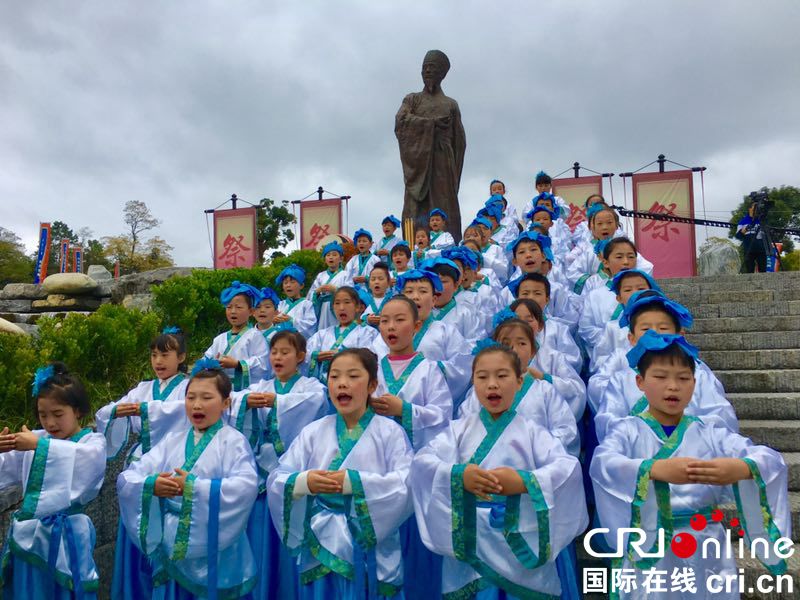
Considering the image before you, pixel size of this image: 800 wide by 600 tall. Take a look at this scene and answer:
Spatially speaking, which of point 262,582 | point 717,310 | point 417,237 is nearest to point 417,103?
point 417,237

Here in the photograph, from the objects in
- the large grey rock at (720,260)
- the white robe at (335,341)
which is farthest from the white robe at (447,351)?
the large grey rock at (720,260)

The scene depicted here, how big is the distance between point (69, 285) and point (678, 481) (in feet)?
46.8

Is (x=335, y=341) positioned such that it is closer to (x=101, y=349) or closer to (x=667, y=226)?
(x=101, y=349)

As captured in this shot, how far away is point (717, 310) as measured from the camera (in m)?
6.93

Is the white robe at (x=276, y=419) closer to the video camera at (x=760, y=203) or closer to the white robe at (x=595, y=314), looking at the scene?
the white robe at (x=595, y=314)

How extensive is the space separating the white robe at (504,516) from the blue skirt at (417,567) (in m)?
0.62

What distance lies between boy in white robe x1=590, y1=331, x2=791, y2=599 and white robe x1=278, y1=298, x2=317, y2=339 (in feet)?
16.9

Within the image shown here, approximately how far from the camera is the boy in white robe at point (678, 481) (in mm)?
2600

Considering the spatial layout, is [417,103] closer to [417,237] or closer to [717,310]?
[417,237]

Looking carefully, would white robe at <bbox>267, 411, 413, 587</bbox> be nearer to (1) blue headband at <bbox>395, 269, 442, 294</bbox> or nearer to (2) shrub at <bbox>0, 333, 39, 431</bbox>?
(1) blue headband at <bbox>395, 269, 442, 294</bbox>

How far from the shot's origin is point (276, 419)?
13.6ft

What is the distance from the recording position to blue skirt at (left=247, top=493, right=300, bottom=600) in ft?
12.1

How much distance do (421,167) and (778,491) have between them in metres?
10.4

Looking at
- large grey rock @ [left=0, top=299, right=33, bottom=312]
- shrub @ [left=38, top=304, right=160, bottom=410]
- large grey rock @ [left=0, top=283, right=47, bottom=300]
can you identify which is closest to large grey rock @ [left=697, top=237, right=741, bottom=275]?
shrub @ [left=38, top=304, right=160, bottom=410]
